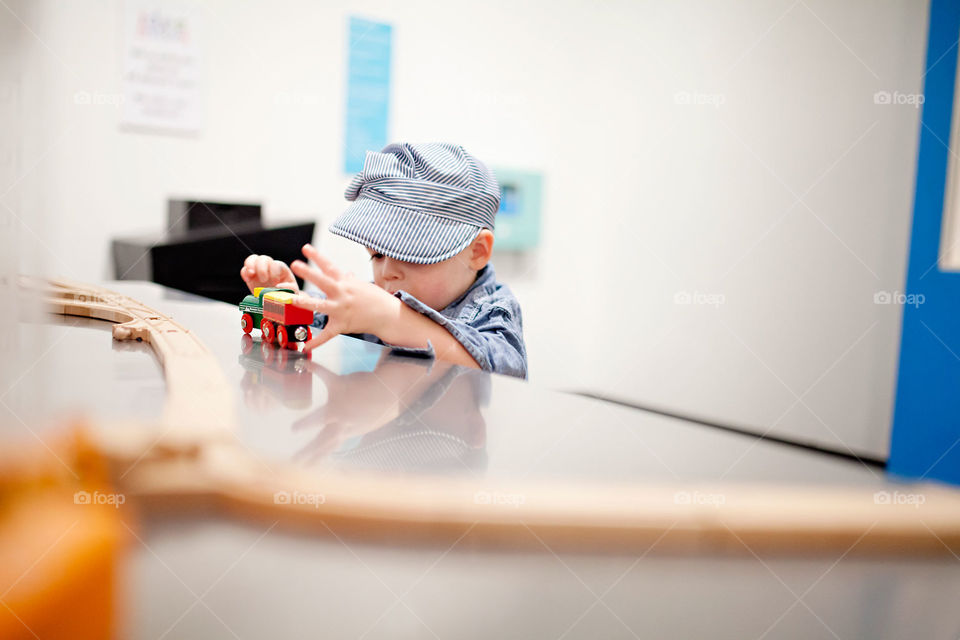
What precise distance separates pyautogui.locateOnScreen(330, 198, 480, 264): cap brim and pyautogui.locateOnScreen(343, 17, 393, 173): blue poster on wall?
2742mm

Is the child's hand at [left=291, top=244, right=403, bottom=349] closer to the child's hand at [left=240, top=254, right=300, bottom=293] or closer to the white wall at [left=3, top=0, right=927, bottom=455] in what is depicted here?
the child's hand at [left=240, top=254, right=300, bottom=293]

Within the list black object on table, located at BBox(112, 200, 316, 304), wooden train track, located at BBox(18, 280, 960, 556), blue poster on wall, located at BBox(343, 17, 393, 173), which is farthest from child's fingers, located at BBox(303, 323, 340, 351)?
blue poster on wall, located at BBox(343, 17, 393, 173)

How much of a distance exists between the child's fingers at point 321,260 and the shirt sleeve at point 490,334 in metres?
0.11

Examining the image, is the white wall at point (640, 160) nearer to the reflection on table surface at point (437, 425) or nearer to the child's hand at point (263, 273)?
the child's hand at point (263, 273)

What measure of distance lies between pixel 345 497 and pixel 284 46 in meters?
3.63

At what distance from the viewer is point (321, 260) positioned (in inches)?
31.2

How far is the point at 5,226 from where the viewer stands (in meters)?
0.32

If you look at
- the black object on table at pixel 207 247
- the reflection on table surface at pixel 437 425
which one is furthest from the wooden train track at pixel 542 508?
the black object on table at pixel 207 247

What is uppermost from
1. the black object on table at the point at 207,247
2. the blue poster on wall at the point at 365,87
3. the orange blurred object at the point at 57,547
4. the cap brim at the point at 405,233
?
the blue poster on wall at the point at 365,87

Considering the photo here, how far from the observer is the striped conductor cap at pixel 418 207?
1139 millimetres

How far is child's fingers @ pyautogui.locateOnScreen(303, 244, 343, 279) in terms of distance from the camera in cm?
72

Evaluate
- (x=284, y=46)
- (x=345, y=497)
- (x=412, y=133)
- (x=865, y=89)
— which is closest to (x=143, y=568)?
(x=345, y=497)

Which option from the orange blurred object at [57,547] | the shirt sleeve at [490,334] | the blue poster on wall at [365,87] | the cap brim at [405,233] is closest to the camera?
the orange blurred object at [57,547]

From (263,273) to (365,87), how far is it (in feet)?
9.22
